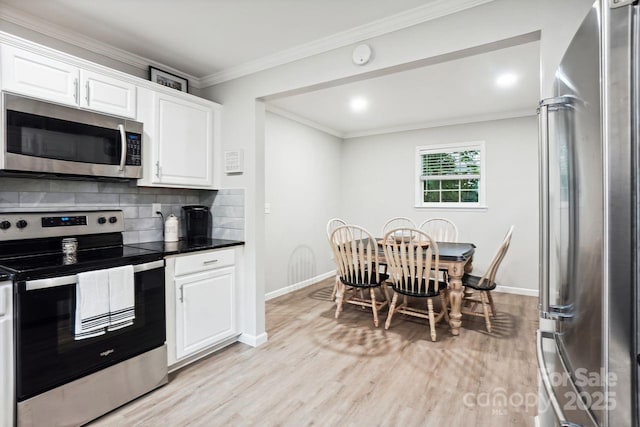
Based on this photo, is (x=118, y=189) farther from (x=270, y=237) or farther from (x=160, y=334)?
(x=270, y=237)

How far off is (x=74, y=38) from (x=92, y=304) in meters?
1.83

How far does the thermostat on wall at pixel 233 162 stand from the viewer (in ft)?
9.50

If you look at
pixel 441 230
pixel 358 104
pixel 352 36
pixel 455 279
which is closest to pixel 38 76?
pixel 352 36

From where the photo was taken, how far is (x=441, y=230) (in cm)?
451

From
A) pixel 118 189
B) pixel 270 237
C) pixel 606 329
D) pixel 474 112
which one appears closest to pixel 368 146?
pixel 474 112

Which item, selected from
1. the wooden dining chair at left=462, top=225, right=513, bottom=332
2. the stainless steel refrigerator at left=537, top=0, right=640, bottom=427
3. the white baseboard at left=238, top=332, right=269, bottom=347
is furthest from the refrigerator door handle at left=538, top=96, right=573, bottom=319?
the white baseboard at left=238, top=332, right=269, bottom=347

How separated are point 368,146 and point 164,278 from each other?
13.6ft

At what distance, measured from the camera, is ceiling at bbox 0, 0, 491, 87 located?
2.00m

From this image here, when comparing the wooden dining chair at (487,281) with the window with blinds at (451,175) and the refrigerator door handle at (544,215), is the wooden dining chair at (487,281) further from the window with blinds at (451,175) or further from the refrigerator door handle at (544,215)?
the refrigerator door handle at (544,215)

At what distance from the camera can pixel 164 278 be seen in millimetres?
2242

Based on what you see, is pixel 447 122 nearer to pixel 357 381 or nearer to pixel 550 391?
pixel 357 381

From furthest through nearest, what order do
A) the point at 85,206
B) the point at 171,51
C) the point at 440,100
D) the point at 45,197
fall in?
the point at 440,100, the point at 171,51, the point at 85,206, the point at 45,197

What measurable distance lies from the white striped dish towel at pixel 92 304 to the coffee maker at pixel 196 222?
1037mm

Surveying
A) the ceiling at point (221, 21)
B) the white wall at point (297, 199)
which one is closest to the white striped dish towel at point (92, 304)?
the ceiling at point (221, 21)
